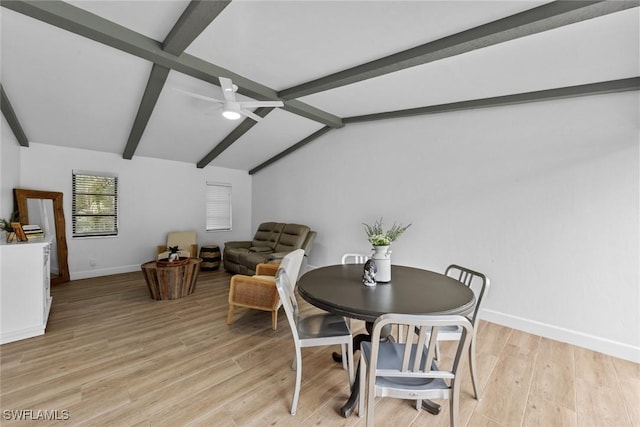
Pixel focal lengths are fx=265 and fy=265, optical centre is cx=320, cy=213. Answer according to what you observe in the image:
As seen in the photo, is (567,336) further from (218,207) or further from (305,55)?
(218,207)

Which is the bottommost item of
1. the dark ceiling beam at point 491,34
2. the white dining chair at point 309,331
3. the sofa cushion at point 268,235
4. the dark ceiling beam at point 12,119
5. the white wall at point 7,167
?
the white dining chair at point 309,331

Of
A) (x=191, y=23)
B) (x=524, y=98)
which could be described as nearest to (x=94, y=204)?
(x=191, y=23)

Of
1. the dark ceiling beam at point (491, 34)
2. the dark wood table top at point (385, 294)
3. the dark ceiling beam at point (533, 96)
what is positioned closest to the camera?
the dark wood table top at point (385, 294)

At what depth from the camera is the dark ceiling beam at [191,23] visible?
196 centimetres

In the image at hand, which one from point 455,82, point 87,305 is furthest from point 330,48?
point 87,305

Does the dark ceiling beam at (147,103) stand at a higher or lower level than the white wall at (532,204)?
higher

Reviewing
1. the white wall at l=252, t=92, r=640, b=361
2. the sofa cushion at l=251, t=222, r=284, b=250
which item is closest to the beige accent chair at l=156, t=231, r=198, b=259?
the sofa cushion at l=251, t=222, r=284, b=250

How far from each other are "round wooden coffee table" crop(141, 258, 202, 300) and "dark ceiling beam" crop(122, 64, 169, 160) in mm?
2067

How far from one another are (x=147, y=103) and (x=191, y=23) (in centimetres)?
172

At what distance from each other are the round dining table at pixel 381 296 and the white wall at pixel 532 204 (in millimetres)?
1593

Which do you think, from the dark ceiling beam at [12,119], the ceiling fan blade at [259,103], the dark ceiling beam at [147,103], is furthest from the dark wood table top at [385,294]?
the dark ceiling beam at [12,119]

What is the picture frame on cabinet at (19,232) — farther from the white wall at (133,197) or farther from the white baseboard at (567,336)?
the white baseboard at (567,336)

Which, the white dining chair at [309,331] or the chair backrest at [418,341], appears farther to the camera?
the white dining chair at [309,331]

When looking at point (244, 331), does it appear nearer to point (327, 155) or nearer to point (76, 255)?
point (327, 155)
